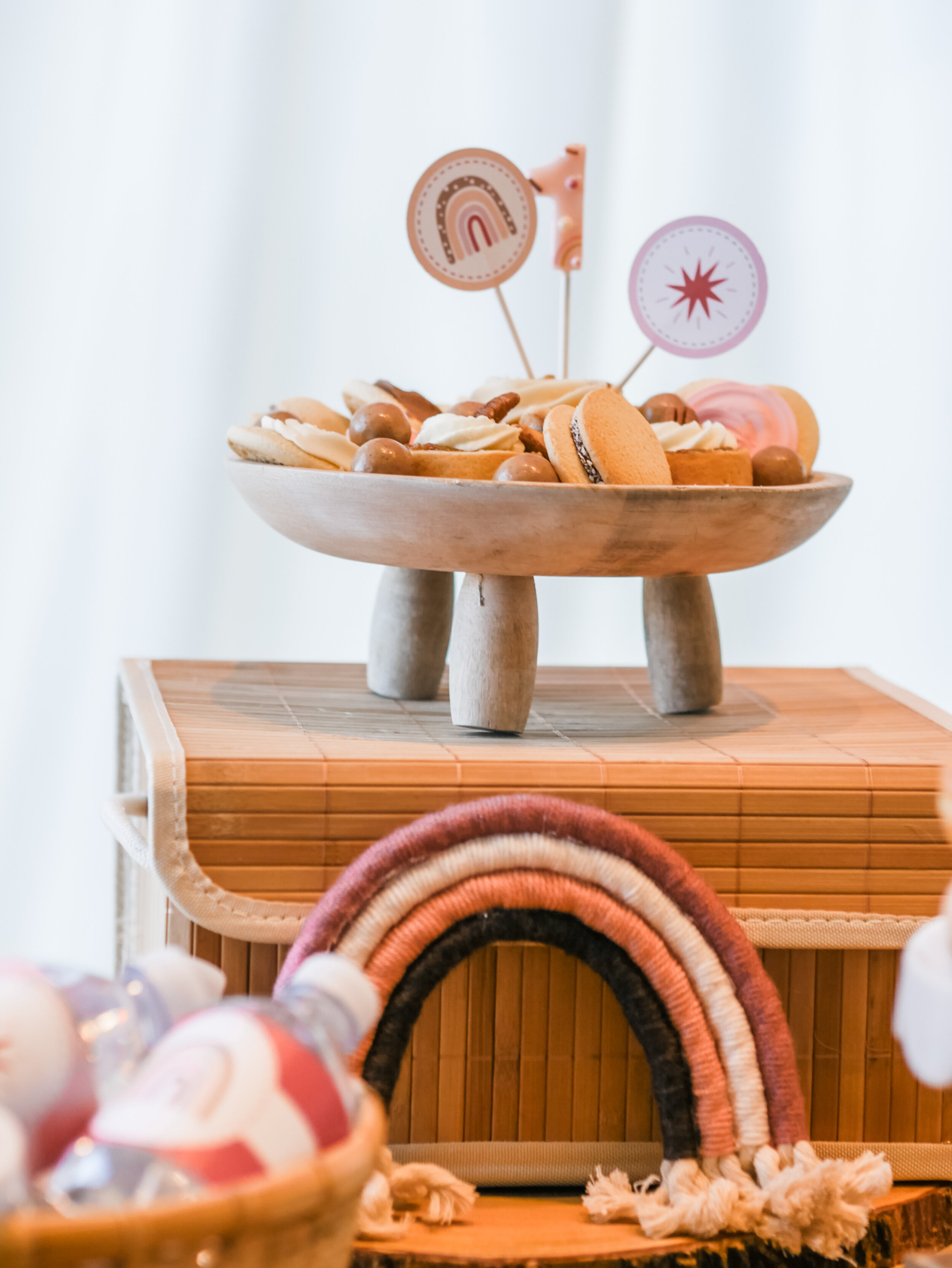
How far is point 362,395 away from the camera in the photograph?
84 centimetres

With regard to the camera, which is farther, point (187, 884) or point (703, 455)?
point (703, 455)

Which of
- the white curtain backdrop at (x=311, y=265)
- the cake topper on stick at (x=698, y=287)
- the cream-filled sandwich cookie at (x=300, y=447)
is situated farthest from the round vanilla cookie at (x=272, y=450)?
the white curtain backdrop at (x=311, y=265)

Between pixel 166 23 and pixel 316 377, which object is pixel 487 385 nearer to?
pixel 316 377

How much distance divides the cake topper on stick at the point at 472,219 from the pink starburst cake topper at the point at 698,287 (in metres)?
0.08

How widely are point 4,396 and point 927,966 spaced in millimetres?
1066

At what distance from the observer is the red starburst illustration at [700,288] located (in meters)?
0.85

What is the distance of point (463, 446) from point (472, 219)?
Answer: 207 mm

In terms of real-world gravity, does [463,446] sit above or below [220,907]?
above

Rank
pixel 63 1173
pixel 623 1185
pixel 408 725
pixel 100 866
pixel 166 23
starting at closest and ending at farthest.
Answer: pixel 63 1173 → pixel 623 1185 → pixel 408 725 → pixel 166 23 → pixel 100 866

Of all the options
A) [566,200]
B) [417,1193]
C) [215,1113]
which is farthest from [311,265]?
[215,1113]

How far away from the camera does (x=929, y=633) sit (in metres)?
1.42

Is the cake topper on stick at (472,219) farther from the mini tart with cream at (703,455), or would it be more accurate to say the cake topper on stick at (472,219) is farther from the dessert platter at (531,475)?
the mini tart with cream at (703,455)

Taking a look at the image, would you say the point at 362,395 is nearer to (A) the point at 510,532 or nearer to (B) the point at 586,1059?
(A) the point at 510,532

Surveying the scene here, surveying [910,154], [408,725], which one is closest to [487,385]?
[408,725]
